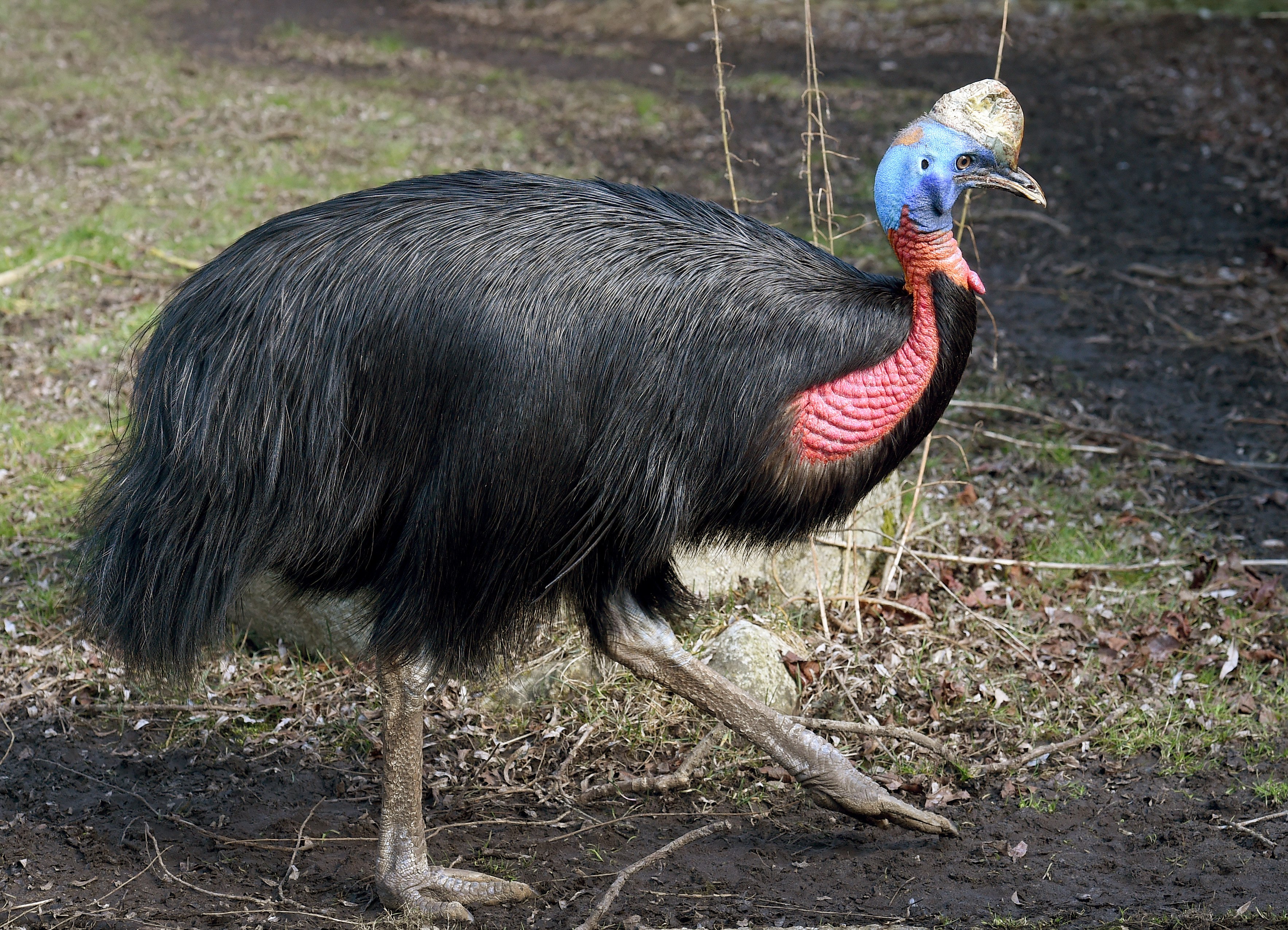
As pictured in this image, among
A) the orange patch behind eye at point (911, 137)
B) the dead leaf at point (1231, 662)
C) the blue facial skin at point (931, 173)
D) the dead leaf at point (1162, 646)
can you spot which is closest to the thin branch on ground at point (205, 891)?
the blue facial skin at point (931, 173)

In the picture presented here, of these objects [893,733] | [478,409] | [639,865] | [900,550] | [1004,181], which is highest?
[1004,181]

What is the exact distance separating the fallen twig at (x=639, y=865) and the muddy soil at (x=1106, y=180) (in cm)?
261

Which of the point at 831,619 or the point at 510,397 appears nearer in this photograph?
the point at 510,397

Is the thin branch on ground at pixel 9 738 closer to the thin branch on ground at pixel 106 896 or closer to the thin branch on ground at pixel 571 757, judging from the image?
the thin branch on ground at pixel 106 896

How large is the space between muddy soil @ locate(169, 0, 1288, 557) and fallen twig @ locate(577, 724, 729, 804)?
8.12 ft

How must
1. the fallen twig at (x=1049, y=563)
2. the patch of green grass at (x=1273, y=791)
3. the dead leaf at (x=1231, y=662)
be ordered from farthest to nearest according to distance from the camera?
1. the fallen twig at (x=1049, y=563)
2. the dead leaf at (x=1231, y=662)
3. the patch of green grass at (x=1273, y=791)

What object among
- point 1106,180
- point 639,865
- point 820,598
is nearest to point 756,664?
point 820,598

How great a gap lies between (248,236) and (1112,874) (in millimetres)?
2720

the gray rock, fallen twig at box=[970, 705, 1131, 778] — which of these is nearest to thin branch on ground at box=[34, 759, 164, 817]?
the gray rock

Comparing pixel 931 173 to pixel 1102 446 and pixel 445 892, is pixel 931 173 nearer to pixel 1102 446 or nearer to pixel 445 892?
pixel 445 892

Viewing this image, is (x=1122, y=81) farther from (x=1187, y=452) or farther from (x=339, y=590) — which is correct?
(x=339, y=590)

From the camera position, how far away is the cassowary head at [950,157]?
293 centimetres

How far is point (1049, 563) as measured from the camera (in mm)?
4695

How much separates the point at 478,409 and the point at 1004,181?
4.31ft
